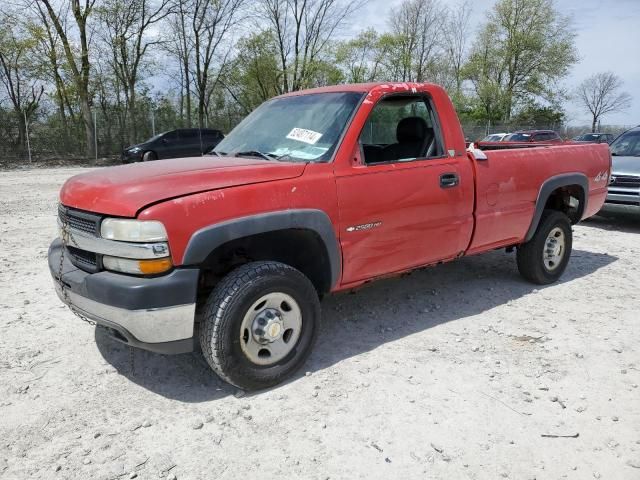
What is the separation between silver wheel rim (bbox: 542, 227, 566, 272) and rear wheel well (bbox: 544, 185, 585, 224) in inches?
11.9

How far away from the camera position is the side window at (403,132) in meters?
4.08

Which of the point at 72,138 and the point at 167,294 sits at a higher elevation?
the point at 72,138

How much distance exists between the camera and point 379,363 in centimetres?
355

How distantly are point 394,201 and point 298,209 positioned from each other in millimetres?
829

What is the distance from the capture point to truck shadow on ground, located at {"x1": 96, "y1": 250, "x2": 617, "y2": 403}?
11.1 feet

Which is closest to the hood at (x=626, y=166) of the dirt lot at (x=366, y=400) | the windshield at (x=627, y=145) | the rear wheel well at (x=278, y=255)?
the windshield at (x=627, y=145)

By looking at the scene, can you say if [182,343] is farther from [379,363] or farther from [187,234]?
[379,363]

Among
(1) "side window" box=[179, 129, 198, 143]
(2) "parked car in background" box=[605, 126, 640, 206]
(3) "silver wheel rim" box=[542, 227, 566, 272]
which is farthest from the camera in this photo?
(1) "side window" box=[179, 129, 198, 143]

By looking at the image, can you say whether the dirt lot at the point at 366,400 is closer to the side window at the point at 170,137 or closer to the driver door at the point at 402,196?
the driver door at the point at 402,196

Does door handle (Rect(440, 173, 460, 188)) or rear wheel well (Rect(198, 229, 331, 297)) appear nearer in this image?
rear wheel well (Rect(198, 229, 331, 297))

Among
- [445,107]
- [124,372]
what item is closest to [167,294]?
[124,372]

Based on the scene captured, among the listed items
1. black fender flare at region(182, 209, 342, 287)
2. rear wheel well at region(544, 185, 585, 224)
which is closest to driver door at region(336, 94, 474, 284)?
black fender flare at region(182, 209, 342, 287)

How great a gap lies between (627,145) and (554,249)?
567 cm

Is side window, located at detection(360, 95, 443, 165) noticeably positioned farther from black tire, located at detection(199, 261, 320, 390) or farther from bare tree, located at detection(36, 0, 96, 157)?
bare tree, located at detection(36, 0, 96, 157)
